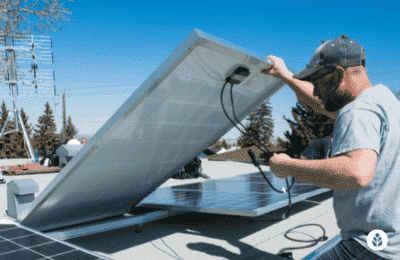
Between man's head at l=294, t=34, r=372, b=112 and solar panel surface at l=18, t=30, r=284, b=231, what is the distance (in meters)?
1.02

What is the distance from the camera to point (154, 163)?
13.6 feet

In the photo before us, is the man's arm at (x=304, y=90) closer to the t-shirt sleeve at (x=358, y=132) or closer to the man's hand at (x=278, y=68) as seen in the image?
the man's hand at (x=278, y=68)

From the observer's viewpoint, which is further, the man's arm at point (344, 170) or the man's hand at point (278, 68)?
the man's hand at point (278, 68)

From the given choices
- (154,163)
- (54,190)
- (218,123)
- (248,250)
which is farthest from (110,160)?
(248,250)

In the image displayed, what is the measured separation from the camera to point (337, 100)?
1.71 meters

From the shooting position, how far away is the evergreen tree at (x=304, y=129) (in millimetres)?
21812

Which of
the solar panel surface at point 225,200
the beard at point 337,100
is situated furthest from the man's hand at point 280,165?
the solar panel surface at point 225,200

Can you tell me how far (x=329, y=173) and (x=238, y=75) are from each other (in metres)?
1.99

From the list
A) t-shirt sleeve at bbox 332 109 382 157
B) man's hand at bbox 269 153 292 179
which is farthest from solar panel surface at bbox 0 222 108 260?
t-shirt sleeve at bbox 332 109 382 157

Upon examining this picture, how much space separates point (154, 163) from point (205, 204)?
3.14 ft

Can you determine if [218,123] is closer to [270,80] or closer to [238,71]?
[270,80]

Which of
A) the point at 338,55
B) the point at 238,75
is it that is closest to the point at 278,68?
the point at 238,75

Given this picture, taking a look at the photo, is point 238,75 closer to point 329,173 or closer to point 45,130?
point 329,173

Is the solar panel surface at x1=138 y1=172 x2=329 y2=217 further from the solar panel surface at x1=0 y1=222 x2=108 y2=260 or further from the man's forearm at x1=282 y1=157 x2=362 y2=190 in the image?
the man's forearm at x1=282 y1=157 x2=362 y2=190
